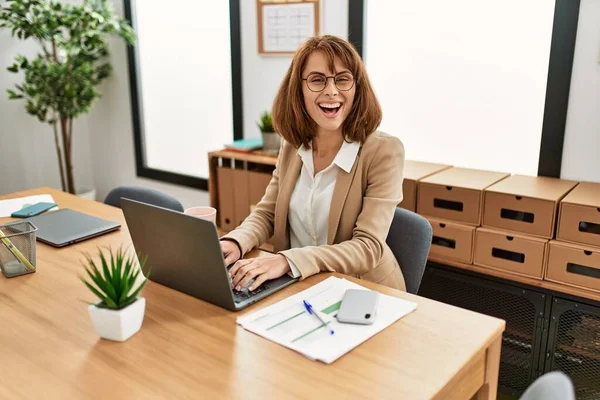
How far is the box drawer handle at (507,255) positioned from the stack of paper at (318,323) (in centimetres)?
103

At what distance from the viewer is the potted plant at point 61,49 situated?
11.1ft

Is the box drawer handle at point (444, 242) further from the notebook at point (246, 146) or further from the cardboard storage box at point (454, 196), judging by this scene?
the notebook at point (246, 146)

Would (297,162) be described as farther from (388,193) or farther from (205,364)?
(205,364)

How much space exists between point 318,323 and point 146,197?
43.9 inches

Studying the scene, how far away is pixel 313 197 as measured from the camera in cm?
177

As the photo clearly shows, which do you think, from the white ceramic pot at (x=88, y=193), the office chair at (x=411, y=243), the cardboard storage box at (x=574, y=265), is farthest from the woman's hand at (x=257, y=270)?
the white ceramic pot at (x=88, y=193)

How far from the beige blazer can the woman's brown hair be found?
2.1 inches

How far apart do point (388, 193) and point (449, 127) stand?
122 centimetres

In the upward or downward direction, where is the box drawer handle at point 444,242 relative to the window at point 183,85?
downward

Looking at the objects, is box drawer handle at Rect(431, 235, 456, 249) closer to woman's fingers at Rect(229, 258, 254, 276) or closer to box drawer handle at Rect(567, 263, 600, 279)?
box drawer handle at Rect(567, 263, 600, 279)

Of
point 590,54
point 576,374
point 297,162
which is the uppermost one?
point 590,54

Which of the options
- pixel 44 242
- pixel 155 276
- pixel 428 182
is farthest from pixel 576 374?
pixel 44 242

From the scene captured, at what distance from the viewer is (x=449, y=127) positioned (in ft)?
8.92

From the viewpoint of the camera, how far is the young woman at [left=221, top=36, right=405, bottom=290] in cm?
161
